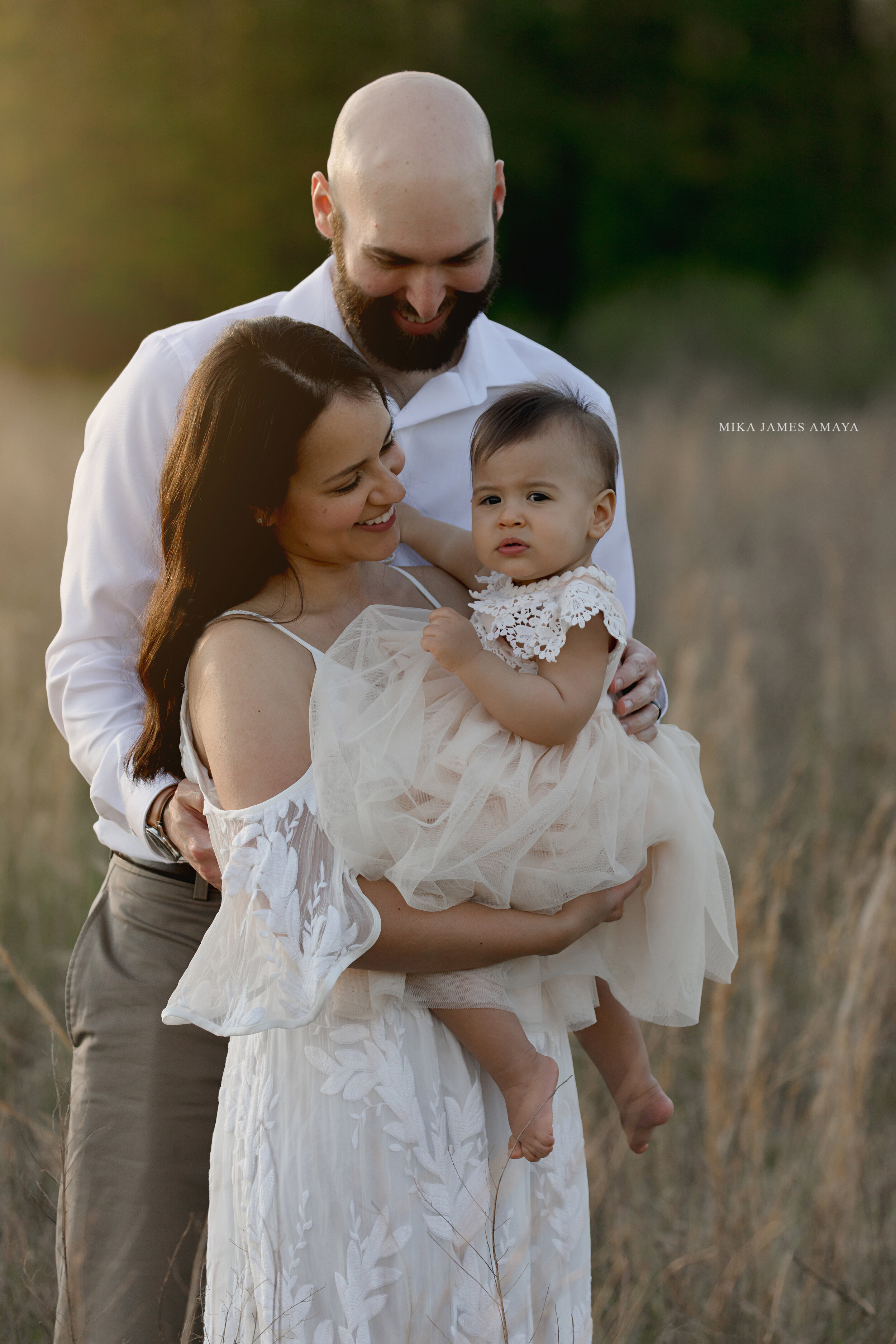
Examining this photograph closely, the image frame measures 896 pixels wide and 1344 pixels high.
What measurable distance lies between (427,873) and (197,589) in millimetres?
545

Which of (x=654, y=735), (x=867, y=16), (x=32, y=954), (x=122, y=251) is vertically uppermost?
(x=867, y=16)

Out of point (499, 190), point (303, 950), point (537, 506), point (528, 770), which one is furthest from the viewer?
point (499, 190)

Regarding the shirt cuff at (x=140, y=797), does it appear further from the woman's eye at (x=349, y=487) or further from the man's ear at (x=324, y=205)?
the man's ear at (x=324, y=205)

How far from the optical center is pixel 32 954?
150 inches

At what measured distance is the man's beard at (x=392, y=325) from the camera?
235cm

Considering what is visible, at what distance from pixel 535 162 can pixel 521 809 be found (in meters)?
16.5

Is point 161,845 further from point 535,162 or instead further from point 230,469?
point 535,162

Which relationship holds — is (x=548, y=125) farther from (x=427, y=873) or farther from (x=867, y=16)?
(x=427, y=873)

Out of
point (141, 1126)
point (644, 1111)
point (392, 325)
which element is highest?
point (392, 325)

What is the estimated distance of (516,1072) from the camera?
5.73 feet

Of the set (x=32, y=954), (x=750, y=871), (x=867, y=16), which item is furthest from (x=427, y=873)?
(x=867, y=16)

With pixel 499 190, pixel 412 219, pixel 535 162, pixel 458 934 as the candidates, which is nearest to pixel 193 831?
pixel 458 934

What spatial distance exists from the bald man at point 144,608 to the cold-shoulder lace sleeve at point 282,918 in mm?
541

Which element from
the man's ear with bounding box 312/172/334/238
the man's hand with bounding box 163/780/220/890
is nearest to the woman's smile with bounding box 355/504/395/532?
the man's hand with bounding box 163/780/220/890
